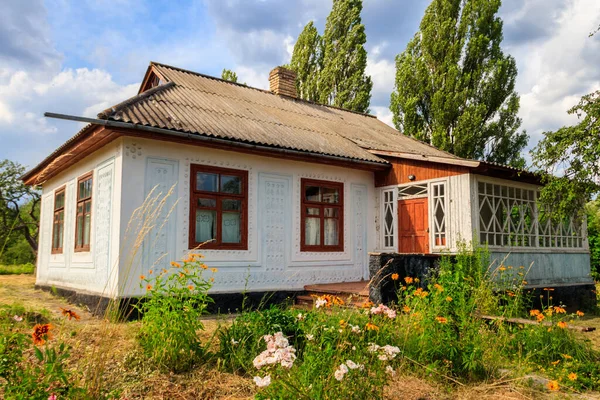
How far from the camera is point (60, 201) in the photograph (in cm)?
1217

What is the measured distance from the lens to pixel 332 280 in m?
10.6

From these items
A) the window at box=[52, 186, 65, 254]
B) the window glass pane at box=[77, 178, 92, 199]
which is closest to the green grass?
the window at box=[52, 186, 65, 254]

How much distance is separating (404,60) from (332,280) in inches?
534

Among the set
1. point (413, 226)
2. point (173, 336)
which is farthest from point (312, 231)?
point (173, 336)

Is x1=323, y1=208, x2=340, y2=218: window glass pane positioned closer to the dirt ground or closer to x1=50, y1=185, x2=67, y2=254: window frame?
x1=50, y1=185, x2=67, y2=254: window frame

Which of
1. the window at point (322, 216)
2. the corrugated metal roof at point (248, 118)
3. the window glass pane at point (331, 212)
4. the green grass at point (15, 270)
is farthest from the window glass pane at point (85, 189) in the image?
the green grass at point (15, 270)

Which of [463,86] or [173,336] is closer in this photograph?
[173,336]

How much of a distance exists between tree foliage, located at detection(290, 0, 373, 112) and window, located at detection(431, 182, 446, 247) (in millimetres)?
12467

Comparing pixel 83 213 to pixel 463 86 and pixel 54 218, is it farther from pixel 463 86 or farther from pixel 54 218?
pixel 463 86

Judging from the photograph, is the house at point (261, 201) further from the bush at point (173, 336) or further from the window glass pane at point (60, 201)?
the bush at point (173, 336)

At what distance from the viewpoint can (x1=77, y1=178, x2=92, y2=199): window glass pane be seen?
1000 centimetres

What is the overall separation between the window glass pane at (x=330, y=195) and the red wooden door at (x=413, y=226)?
1.46m

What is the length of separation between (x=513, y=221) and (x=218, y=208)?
6.60 meters

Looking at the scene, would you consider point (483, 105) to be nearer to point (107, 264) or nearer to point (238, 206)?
point (238, 206)
